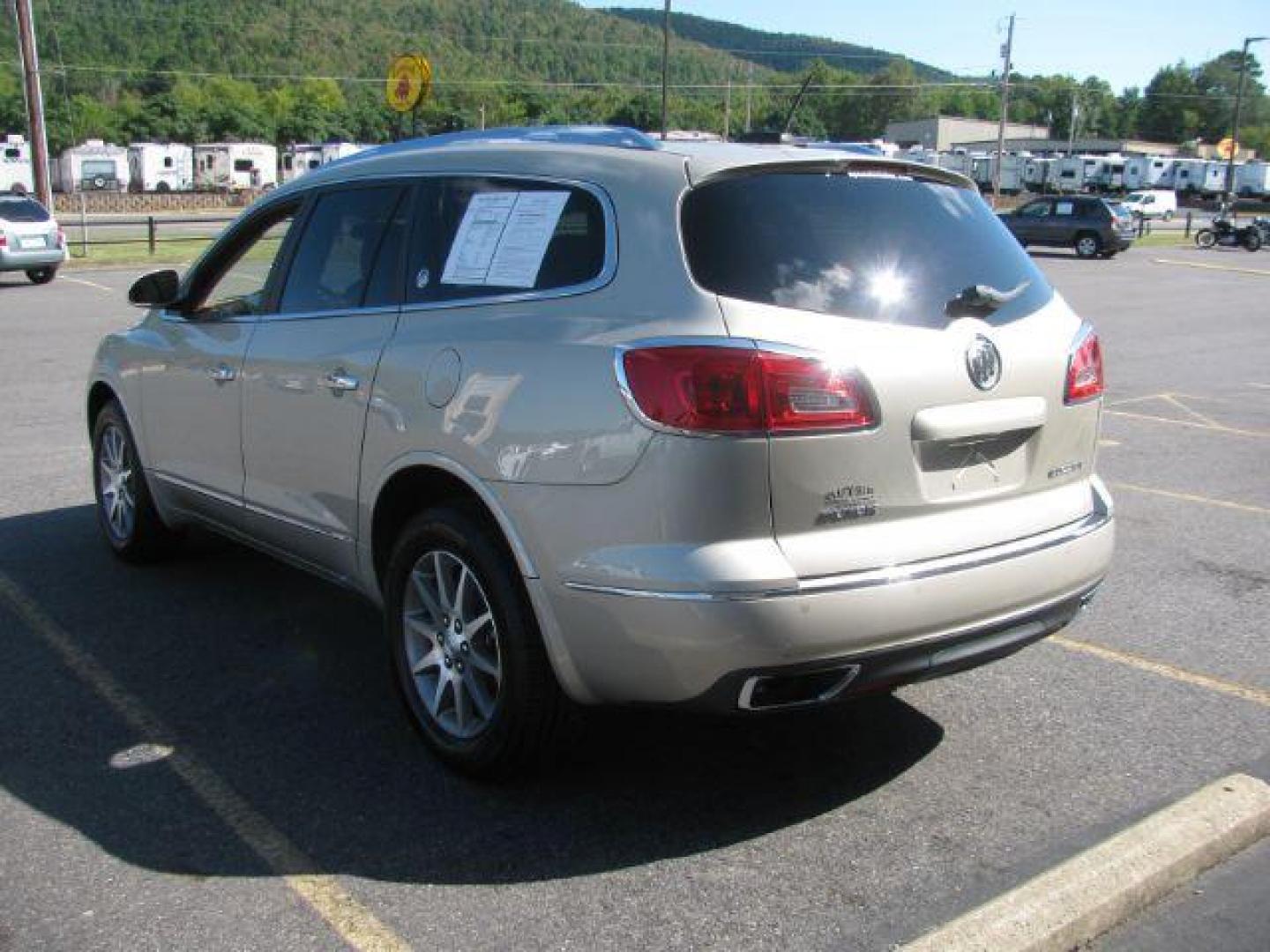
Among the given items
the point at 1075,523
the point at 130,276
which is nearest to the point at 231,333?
the point at 1075,523

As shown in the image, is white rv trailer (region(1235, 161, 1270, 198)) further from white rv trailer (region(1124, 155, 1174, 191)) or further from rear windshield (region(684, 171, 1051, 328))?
rear windshield (region(684, 171, 1051, 328))

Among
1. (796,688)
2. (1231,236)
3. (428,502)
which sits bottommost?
(1231,236)

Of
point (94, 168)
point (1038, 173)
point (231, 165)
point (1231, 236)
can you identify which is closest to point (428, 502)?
point (1231, 236)

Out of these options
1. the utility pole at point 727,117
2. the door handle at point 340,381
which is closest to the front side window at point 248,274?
the door handle at point 340,381

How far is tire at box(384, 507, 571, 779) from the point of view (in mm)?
3461

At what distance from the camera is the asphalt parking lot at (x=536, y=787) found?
119 inches

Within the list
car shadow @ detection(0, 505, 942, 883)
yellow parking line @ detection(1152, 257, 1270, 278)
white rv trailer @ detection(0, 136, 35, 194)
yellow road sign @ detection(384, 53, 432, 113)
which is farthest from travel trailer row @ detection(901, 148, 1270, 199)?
car shadow @ detection(0, 505, 942, 883)

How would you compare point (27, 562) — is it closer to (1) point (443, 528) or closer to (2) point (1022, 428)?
(1) point (443, 528)

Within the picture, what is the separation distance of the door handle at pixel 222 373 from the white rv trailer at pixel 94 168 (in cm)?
7063

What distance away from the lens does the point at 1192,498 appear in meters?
7.65

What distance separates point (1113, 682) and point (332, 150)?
67.6m

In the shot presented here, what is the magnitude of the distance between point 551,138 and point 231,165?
8048 centimetres

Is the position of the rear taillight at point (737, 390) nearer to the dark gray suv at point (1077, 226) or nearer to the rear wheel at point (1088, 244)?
the dark gray suv at point (1077, 226)

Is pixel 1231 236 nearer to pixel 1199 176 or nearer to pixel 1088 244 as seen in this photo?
pixel 1088 244
